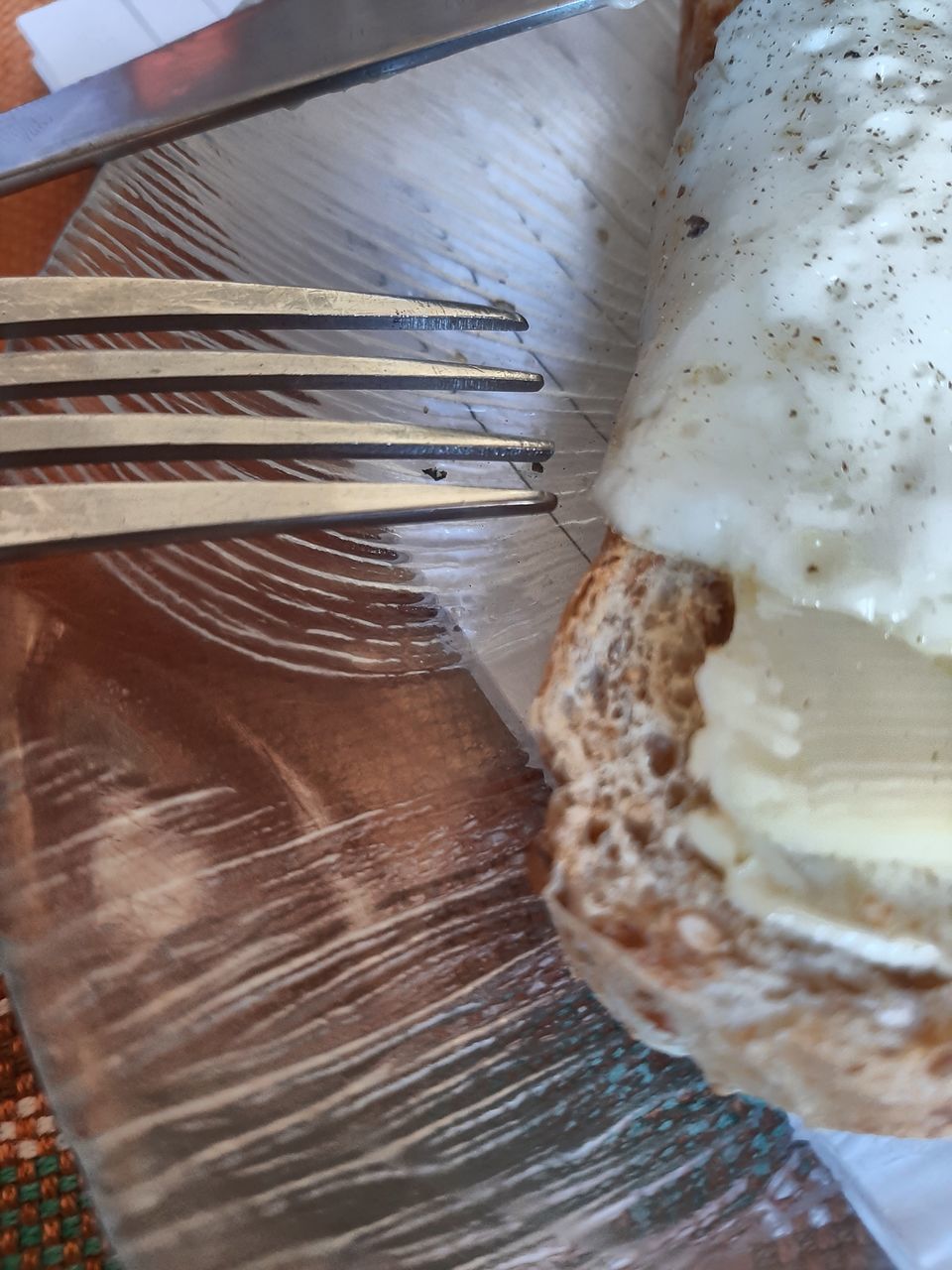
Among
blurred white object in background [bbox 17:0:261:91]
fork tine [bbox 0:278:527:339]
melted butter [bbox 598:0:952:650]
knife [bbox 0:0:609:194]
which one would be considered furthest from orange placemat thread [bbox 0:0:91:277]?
melted butter [bbox 598:0:952:650]

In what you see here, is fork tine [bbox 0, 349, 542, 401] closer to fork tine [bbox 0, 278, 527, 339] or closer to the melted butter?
fork tine [bbox 0, 278, 527, 339]

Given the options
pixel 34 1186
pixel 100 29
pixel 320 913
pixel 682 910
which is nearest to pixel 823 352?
pixel 682 910

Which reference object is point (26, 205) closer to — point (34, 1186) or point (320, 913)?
point (320, 913)

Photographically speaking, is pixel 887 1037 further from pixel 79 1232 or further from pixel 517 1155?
pixel 79 1232

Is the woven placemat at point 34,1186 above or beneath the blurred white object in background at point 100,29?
beneath

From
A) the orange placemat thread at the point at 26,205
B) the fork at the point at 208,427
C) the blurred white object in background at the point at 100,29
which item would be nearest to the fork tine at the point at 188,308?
the fork at the point at 208,427

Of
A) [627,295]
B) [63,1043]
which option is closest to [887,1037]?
[63,1043]

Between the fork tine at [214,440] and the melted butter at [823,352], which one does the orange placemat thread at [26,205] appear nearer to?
the fork tine at [214,440]
